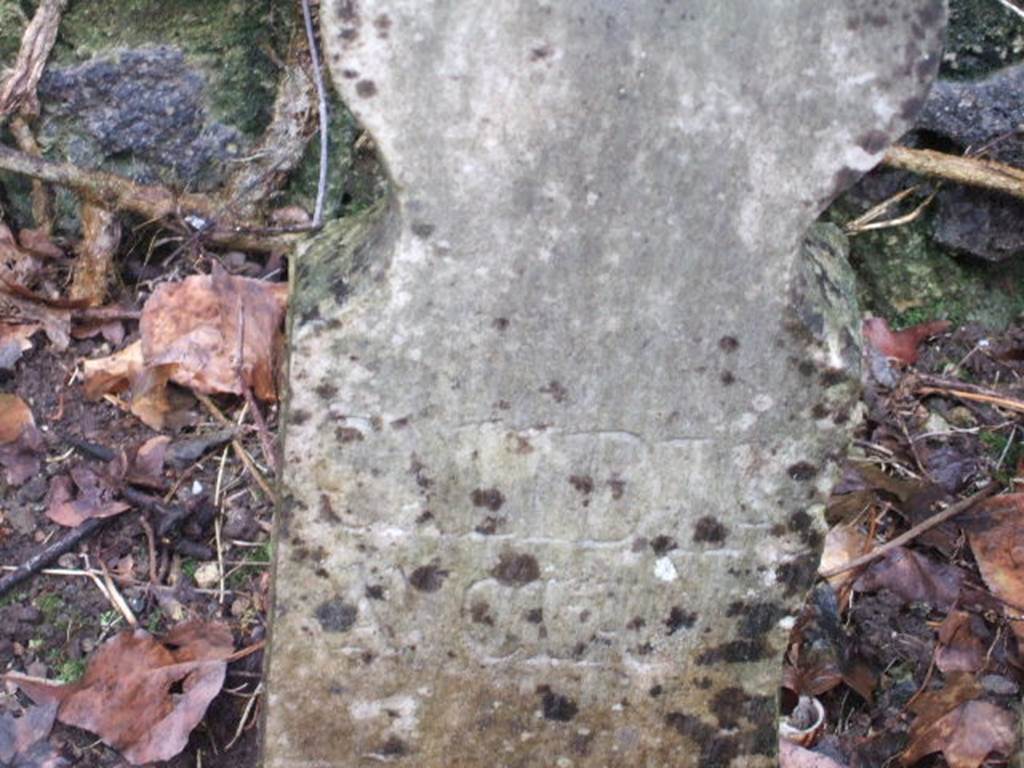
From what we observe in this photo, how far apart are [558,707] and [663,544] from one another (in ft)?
0.97

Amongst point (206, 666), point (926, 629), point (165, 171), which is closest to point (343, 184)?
point (165, 171)

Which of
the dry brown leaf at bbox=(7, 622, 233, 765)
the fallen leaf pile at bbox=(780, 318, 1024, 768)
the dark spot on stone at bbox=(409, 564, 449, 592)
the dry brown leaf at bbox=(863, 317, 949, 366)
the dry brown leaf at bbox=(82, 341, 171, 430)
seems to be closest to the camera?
the dark spot on stone at bbox=(409, 564, 449, 592)

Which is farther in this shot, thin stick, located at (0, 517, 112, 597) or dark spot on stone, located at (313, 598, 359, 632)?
thin stick, located at (0, 517, 112, 597)

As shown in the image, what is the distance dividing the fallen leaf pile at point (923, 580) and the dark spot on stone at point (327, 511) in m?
0.93

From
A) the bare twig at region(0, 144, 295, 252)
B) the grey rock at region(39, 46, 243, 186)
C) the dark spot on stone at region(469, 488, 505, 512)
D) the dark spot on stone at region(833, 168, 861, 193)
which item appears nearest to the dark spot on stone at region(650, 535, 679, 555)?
the dark spot on stone at region(469, 488, 505, 512)

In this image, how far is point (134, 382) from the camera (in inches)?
104

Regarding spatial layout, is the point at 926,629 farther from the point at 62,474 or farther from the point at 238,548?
the point at 62,474

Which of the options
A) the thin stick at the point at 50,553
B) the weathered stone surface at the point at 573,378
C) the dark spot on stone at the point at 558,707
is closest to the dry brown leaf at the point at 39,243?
the thin stick at the point at 50,553

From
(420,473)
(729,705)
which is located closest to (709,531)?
(729,705)

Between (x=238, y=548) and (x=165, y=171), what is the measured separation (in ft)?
2.50

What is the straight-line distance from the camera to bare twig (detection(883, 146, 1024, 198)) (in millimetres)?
2742

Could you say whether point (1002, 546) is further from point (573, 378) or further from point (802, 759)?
point (573, 378)

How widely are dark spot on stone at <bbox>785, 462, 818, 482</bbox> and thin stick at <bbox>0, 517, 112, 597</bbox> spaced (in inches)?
49.7

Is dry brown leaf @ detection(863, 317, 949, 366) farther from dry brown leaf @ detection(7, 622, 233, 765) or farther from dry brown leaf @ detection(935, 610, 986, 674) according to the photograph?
dry brown leaf @ detection(7, 622, 233, 765)
